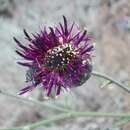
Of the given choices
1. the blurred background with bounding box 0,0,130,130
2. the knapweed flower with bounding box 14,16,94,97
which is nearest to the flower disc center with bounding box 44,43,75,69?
the knapweed flower with bounding box 14,16,94,97

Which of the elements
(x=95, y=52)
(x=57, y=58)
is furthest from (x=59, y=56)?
(x=95, y=52)

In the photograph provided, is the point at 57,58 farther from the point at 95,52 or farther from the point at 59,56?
the point at 95,52

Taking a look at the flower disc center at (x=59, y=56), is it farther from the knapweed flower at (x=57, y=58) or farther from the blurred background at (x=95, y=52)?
the blurred background at (x=95, y=52)

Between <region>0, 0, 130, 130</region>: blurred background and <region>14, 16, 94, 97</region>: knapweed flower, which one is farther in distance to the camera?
<region>0, 0, 130, 130</region>: blurred background

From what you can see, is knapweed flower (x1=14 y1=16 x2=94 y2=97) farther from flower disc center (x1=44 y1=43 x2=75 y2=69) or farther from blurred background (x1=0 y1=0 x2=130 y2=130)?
blurred background (x1=0 y1=0 x2=130 y2=130)

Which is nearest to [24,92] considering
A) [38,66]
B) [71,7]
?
[38,66]

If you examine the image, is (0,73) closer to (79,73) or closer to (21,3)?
(21,3)
